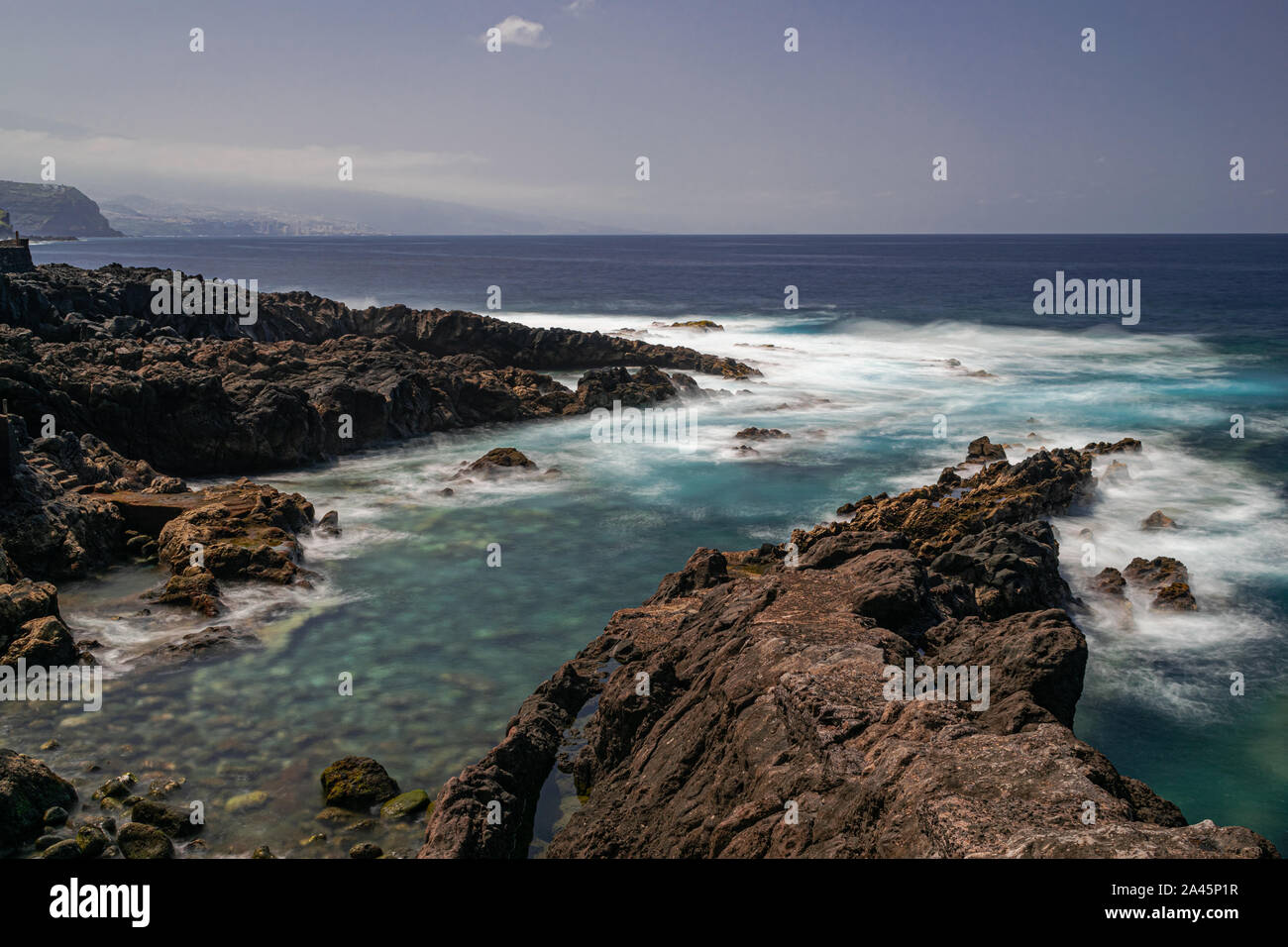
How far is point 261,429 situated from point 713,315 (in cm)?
6022

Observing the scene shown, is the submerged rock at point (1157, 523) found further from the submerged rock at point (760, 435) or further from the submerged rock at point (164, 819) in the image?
the submerged rock at point (164, 819)

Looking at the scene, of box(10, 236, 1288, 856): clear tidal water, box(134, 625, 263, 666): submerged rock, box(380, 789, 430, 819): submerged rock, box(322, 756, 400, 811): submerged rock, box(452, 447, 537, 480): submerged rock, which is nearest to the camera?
box(380, 789, 430, 819): submerged rock

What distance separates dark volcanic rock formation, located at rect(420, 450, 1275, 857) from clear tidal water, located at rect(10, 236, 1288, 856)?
209cm

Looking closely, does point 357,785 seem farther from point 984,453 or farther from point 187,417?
point 984,453

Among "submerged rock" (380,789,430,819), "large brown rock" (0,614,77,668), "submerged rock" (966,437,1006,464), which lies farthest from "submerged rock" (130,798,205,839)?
"submerged rock" (966,437,1006,464)

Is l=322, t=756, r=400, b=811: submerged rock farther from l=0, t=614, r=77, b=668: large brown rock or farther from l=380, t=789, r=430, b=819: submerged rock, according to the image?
l=0, t=614, r=77, b=668: large brown rock

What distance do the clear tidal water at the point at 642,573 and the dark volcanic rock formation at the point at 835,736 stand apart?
2095mm

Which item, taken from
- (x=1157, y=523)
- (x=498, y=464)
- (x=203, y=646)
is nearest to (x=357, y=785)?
(x=203, y=646)

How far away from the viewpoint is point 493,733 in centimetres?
1516

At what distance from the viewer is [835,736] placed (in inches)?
356

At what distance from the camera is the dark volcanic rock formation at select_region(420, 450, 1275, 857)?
7.16 meters

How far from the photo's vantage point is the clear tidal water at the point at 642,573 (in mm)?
14344

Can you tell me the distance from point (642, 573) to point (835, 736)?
14.2 m
